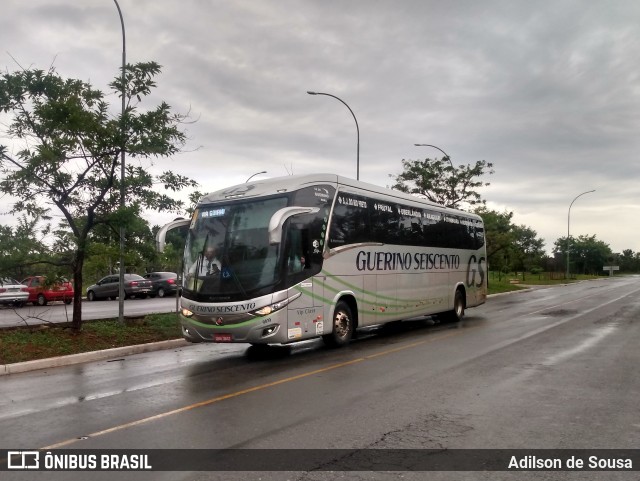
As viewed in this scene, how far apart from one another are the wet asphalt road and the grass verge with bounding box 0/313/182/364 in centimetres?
111

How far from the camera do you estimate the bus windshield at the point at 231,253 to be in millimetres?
10422

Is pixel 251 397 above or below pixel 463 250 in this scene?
below

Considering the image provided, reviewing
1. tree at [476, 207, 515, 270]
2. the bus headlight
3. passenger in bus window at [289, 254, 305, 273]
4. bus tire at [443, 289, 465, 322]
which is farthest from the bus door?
tree at [476, 207, 515, 270]

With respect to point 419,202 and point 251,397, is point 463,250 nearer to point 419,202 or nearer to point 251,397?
point 419,202

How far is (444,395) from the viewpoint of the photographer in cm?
746

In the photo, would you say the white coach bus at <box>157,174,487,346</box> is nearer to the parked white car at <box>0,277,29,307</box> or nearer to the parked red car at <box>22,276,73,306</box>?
the parked white car at <box>0,277,29,307</box>

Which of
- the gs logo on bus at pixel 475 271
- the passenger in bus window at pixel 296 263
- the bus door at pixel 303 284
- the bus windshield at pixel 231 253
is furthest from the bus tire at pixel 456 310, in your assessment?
the bus windshield at pixel 231 253

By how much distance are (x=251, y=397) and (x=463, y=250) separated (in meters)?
12.9

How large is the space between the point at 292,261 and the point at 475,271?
11.1 m

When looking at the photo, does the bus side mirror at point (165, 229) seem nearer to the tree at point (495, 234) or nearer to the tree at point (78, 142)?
the tree at point (78, 142)

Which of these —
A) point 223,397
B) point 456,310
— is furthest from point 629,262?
point 223,397

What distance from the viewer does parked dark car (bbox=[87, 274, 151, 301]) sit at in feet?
111

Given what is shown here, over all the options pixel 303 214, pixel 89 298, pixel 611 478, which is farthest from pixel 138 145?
pixel 89 298

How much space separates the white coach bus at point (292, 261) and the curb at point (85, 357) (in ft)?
7.14
